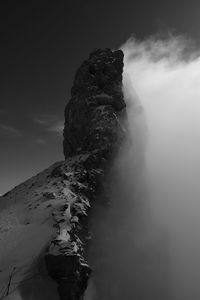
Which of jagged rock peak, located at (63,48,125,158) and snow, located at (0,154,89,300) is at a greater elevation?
jagged rock peak, located at (63,48,125,158)

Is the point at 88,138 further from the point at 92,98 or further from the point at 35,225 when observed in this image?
the point at 35,225

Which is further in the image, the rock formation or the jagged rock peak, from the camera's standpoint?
the jagged rock peak

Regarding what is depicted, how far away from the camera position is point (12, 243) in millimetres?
43062

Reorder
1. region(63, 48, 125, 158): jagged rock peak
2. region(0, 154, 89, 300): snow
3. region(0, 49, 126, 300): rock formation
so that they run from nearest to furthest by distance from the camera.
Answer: region(0, 49, 126, 300): rock formation
region(0, 154, 89, 300): snow
region(63, 48, 125, 158): jagged rock peak

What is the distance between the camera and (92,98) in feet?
248

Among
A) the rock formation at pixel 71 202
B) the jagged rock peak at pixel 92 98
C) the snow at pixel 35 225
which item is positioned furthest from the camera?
the jagged rock peak at pixel 92 98

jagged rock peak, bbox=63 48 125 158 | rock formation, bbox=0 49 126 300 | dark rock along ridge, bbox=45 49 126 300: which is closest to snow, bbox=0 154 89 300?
rock formation, bbox=0 49 126 300

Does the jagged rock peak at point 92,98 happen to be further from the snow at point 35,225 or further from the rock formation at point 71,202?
the snow at point 35,225

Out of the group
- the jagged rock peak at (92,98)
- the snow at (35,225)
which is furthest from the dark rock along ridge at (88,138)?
the snow at (35,225)

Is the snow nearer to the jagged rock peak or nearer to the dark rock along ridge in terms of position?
the dark rock along ridge

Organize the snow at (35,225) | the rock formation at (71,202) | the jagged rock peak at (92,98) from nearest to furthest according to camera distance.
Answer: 1. the rock formation at (71,202)
2. the snow at (35,225)
3. the jagged rock peak at (92,98)

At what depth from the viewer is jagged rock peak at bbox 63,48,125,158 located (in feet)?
235

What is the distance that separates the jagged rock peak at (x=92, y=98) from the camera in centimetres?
→ 7150

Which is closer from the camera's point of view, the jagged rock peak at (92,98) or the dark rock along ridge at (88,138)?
the dark rock along ridge at (88,138)
